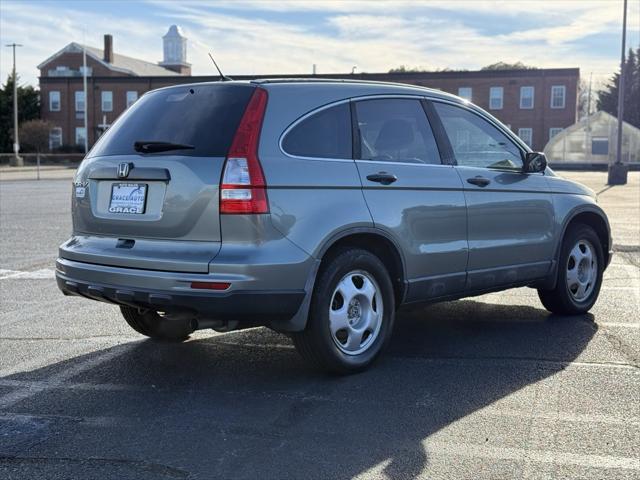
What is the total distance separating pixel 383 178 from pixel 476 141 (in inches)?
52.0

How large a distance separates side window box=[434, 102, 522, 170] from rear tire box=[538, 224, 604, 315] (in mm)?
1044

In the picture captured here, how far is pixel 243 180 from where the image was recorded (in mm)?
4469

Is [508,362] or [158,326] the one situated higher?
[158,326]

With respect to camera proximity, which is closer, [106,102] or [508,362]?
[508,362]

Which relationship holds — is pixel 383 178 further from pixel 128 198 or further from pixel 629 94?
pixel 629 94

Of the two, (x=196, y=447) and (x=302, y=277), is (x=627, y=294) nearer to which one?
(x=302, y=277)

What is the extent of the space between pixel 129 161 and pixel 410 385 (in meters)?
2.27

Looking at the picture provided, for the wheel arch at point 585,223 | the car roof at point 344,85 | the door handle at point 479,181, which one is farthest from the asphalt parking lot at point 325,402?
the car roof at point 344,85

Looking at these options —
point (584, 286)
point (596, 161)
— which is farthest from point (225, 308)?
point (596, 161)

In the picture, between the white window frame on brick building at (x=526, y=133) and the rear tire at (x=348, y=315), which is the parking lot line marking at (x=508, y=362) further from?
the white window frame on brick building at (x=526, y=133)

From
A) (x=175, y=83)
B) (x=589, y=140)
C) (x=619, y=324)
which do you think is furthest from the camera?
(x=175, y=83)

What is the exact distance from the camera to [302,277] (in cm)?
463

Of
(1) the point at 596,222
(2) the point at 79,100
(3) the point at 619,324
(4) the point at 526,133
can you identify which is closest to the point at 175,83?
(2) the point at 79,100

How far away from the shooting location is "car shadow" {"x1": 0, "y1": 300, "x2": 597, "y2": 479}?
3727 mm
